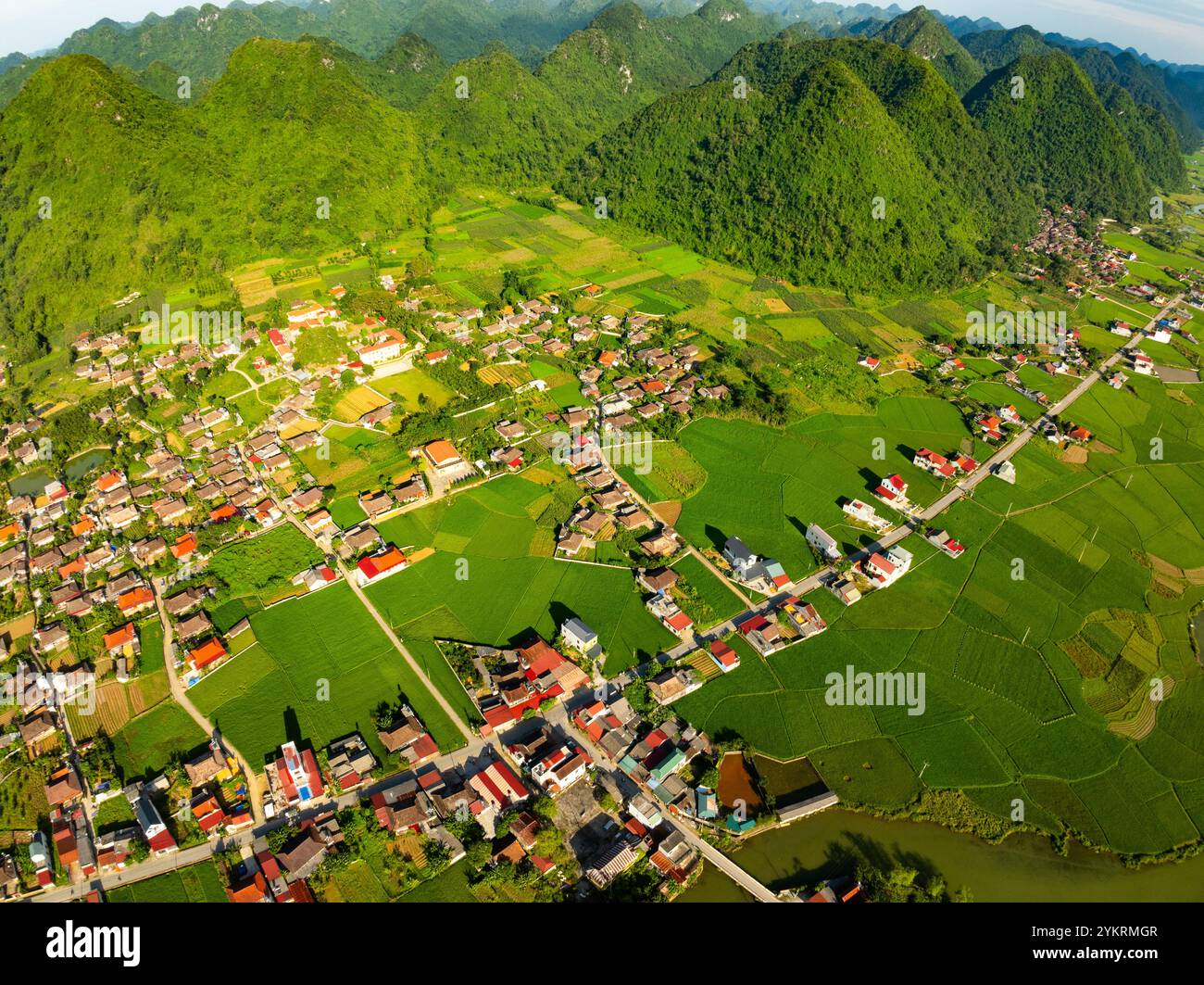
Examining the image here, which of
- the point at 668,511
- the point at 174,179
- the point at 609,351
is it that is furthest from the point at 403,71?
the point at 668,511

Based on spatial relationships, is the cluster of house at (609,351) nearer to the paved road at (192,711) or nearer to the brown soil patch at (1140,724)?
the paved road at (192,711)

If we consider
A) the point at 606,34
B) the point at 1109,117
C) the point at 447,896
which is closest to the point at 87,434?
the point at 447,896

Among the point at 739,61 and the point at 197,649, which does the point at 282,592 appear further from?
the point at 739,61

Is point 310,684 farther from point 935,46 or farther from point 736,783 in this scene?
point 935,46

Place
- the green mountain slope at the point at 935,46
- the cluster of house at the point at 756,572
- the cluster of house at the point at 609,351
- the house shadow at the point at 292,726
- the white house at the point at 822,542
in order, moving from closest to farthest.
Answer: the house shadow at the point at 292,726
the cluster of house at the point at 756,572
the white house at the point at 822,542
the cluster of house at the point at 609,351
the green mountain slope at the point at 935,46

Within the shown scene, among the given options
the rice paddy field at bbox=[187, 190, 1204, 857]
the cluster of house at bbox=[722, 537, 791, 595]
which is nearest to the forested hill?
the rice paddy field at bbox=[187, 190, 1204, 857]

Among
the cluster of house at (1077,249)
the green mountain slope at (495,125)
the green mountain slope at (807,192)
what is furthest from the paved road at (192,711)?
the cluster of house at (1077,249)
